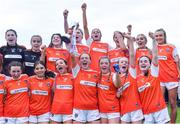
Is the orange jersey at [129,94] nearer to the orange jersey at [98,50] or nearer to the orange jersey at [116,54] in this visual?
the orange jersey at [116,54]

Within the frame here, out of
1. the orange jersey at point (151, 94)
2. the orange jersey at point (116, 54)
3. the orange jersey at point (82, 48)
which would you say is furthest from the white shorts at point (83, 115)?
the orange jersey at point (82, 48)

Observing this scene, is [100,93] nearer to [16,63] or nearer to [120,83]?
[120,83]

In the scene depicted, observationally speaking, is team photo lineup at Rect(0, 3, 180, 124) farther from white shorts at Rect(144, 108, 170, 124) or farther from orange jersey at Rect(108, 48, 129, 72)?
orange jersey at Rect(108, 48, 129, 72)

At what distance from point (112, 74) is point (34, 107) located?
1.86 metres

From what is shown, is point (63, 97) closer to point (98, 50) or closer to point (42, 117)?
point (42, 117)

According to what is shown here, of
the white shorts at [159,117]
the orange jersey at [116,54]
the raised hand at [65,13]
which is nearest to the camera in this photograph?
the white shorts at [159,117]

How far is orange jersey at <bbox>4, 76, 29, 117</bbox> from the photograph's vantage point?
30.4ft

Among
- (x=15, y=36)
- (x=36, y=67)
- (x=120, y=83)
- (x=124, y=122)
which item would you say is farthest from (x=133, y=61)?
(x=15, y=36)

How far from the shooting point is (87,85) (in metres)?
9.12

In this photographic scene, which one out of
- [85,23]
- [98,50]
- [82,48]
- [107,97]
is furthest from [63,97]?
[85,23]

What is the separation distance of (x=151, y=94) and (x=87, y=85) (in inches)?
53.9

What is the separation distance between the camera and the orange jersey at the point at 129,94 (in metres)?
8.86

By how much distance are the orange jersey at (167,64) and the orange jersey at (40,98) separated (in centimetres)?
267

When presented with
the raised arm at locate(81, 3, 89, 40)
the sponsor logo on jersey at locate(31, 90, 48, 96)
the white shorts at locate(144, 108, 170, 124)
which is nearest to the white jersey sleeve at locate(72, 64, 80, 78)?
the sponsor logo on jersey at locate(31, 90, 48, 96)
